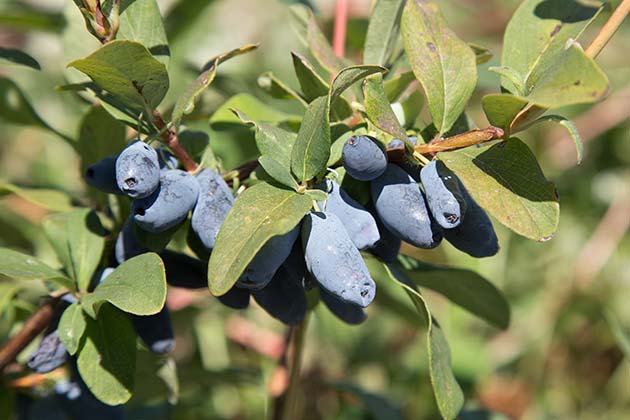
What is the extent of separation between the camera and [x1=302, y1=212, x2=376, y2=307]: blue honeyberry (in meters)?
0.64

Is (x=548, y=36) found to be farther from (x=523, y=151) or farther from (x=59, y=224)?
(x=59, y=224)

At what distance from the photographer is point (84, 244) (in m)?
0.82

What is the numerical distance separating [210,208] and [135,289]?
0.10 metres

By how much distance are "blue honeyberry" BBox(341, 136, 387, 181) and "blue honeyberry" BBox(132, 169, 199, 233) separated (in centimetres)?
14

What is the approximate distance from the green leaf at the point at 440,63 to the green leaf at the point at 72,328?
38cm

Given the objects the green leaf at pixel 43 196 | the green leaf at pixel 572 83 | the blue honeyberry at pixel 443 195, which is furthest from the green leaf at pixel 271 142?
the green leaf at pixel 43 196

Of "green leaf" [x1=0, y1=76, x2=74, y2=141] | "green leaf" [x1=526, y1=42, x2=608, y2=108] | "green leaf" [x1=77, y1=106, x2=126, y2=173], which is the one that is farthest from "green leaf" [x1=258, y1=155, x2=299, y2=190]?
"green leaf" [x1=0, y1=76, x2=74, y2=141]

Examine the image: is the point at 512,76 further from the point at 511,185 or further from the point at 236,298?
the point at 236,298

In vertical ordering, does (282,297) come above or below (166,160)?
below

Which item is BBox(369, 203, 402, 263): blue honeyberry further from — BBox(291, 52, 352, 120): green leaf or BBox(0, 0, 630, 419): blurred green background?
BBox(0, 0, 630, 419): blurred green background

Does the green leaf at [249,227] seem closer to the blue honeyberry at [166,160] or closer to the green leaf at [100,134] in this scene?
the blue honeyberry at [166,160]

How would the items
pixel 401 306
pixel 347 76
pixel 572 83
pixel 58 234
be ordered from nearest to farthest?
pixel 572 83
pixel 347 76
pixel 58 234
pixel 401 306

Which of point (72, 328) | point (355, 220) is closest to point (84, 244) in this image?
point (72, 328)

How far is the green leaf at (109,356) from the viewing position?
75 cm
